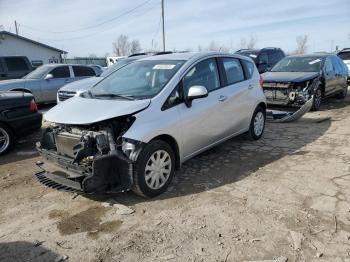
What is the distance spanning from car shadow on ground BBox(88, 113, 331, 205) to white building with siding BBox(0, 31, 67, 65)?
2443cm

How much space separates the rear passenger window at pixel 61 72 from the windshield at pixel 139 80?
715 cm

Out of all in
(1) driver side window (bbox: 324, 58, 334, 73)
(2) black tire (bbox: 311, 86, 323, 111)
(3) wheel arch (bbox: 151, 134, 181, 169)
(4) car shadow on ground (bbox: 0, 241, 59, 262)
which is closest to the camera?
(4) car shadow on ground (bbox: 0, 241, 59, 262)

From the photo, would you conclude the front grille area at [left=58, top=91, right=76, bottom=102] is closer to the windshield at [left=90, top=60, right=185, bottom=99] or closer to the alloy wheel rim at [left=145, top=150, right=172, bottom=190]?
the windshield at [left=90, top=60, right=185, bottom=99]

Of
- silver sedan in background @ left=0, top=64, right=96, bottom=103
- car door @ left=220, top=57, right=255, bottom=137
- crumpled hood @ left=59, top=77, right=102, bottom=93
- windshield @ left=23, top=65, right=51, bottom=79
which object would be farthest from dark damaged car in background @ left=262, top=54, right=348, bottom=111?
windshield @ left=23, top=65, right=51, bottom=79

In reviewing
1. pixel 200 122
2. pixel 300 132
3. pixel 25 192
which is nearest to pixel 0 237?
pixel 25 192

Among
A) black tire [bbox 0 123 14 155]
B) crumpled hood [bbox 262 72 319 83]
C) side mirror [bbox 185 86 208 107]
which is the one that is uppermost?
side mirror [bbox 185 86 208 107]

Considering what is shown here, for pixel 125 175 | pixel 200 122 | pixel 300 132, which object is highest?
pixel 200 122

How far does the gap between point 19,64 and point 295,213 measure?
1337cm

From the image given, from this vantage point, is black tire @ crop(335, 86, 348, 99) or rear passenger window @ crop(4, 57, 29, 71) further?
rear passenger window @ crop(4, 57, 29, 71)

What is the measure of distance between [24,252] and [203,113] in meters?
2.91

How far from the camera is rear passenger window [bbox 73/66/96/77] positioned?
12.5 m

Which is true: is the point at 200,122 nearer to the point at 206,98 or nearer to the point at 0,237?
the point at 206,98

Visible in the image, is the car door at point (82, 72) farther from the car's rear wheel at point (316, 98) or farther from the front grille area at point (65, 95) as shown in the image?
the car's rear wheel at point (316, 98)

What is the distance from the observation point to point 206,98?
5.14m
